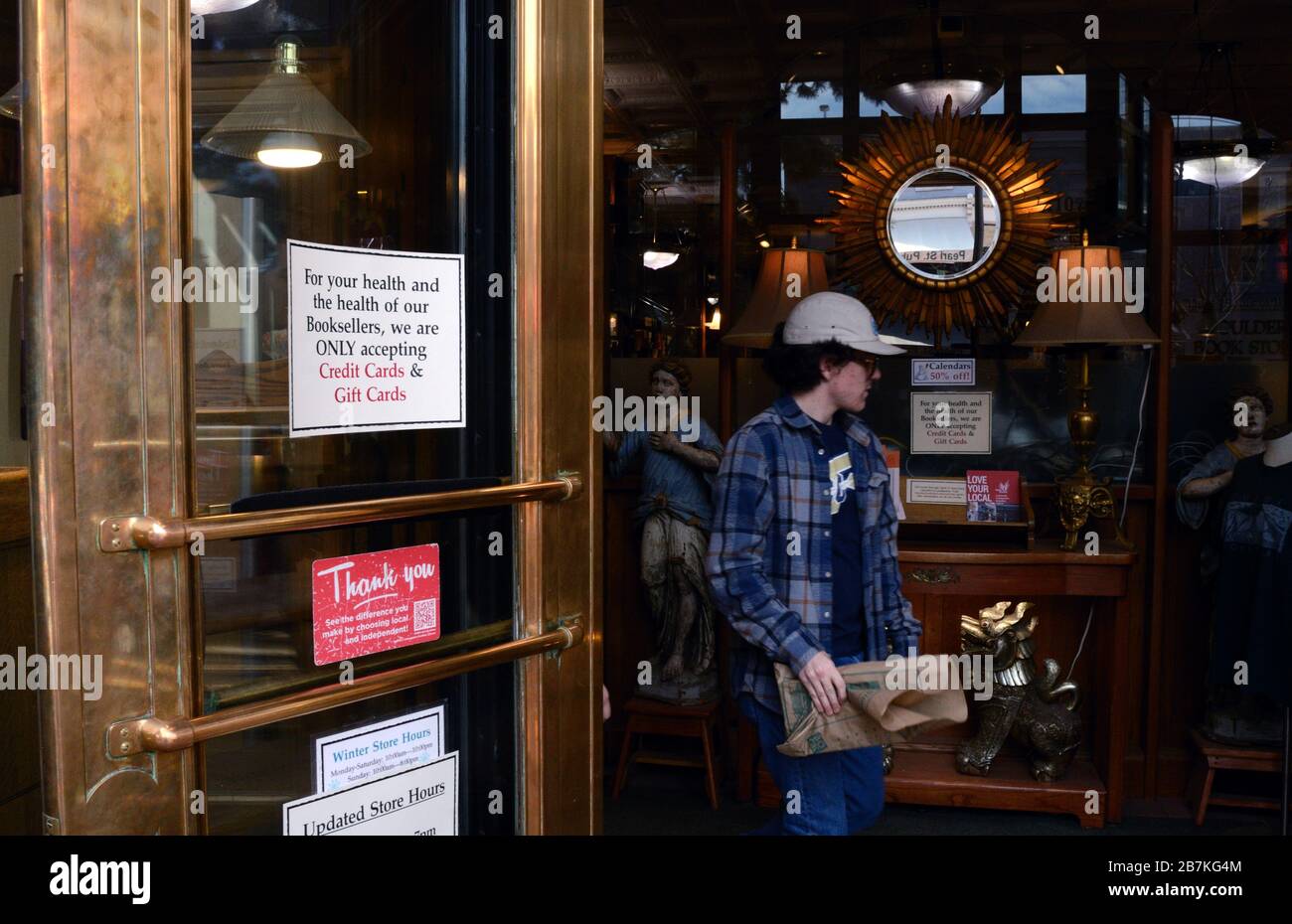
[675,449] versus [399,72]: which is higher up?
[399,72]

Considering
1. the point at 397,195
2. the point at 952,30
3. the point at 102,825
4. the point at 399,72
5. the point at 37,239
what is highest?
the point at 952,30

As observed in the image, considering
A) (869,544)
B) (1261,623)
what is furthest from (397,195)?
(1261,623)

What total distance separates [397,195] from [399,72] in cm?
17

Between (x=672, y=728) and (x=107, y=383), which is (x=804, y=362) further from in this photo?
(x=672, y=728)

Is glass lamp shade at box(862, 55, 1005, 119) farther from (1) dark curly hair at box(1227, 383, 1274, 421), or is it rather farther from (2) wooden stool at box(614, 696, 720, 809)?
(2) wooden stool at box(614, 696, 720, 809)

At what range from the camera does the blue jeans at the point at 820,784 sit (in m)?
2.53

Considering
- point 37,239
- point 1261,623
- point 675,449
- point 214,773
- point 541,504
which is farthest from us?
point 675,449

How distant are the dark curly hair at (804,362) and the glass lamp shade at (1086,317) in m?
1.71

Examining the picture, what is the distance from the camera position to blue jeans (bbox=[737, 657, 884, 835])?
2.53 m

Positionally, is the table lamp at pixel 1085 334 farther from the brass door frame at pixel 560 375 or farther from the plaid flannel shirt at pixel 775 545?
the brass door frame at pixel 560 375

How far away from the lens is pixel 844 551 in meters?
2.64

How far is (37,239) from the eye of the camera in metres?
1.14

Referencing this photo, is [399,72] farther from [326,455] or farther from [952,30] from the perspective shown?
[952,30]

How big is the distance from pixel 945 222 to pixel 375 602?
3.56 metres
